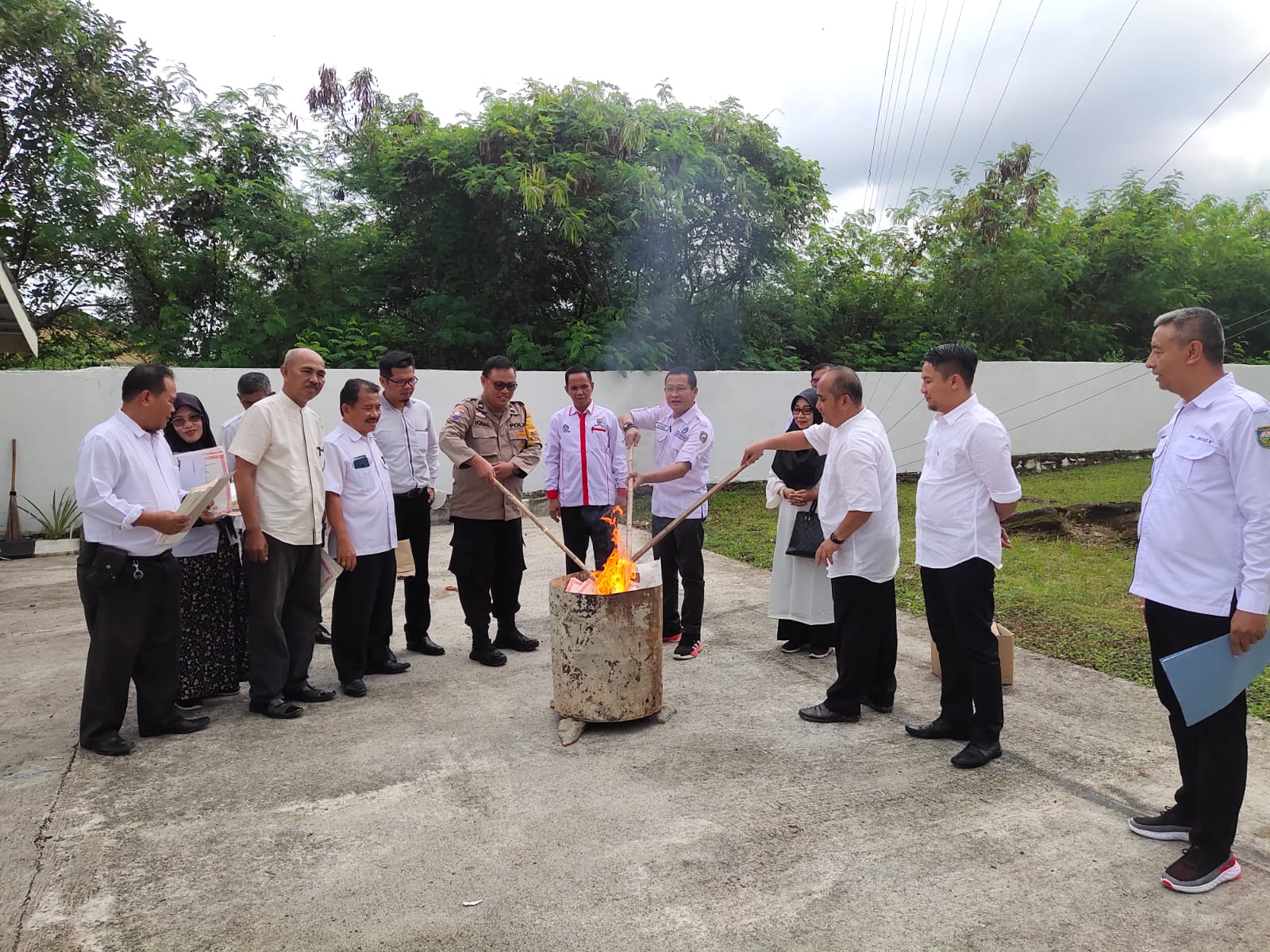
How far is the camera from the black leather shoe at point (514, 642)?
576 centimetres

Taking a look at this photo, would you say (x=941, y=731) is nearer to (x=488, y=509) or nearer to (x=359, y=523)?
(x=488, y=509)

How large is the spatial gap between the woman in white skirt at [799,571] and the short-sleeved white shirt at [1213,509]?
250cm

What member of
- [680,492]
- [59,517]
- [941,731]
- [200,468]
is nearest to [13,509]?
[59,517]

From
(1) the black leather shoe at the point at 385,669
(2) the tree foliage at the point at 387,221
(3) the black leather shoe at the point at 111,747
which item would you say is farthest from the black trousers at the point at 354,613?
(2) the tree foliage at the point at 387,221

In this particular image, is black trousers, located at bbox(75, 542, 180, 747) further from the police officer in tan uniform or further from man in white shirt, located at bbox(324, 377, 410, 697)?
the police officer in tan uniform

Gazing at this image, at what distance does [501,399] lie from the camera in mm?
5582

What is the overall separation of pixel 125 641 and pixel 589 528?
9.29 ft

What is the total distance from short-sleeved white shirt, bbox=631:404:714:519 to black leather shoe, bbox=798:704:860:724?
1656 mm

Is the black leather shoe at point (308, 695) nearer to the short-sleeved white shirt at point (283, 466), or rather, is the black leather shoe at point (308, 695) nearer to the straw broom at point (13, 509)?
the short-sleeved white shirt at point (283, 466)

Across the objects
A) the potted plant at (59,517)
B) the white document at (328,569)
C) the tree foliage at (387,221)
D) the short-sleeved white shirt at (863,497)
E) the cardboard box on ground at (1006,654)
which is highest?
the tree foliage at (387,221)

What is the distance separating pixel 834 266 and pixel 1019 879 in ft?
52.3

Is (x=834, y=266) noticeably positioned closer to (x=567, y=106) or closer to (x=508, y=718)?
(x=567, y=106)

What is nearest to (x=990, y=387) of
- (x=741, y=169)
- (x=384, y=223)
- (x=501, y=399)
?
(x=741, y=169)

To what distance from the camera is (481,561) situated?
552 cm
